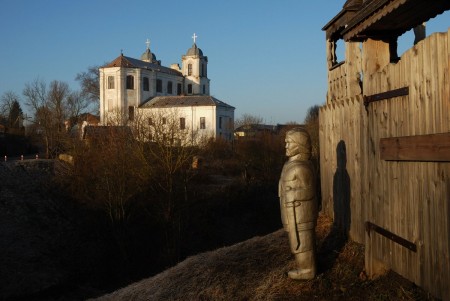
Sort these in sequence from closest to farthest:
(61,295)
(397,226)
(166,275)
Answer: (397,226), (166,275), (61,295)

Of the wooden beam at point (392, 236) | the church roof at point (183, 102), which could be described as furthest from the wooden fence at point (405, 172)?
the church roof at point (183, 102)

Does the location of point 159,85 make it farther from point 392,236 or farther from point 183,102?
point 392,236

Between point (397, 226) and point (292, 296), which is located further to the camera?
point (292, 296)

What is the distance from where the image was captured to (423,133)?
5.23 metres

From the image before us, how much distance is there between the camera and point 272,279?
7.49 m

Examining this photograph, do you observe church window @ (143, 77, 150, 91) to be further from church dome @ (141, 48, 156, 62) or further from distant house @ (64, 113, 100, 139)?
A: church dome @ (141, 48, 156, 62)

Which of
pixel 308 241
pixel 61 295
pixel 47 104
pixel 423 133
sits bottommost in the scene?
pixel 61 295

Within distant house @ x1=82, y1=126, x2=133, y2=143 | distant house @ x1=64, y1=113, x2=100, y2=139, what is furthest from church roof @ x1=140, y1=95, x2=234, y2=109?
distant house @ x1=82, y1=126, x2=133, y2=143

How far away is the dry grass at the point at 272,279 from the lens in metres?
6.38

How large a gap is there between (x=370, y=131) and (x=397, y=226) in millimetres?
1474

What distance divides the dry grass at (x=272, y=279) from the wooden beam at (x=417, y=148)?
1484 mm

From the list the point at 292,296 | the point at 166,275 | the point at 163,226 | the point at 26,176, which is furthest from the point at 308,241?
the point at 26,176

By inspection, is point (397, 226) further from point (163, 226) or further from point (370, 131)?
point (163, 226)

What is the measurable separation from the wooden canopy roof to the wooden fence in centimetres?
69
